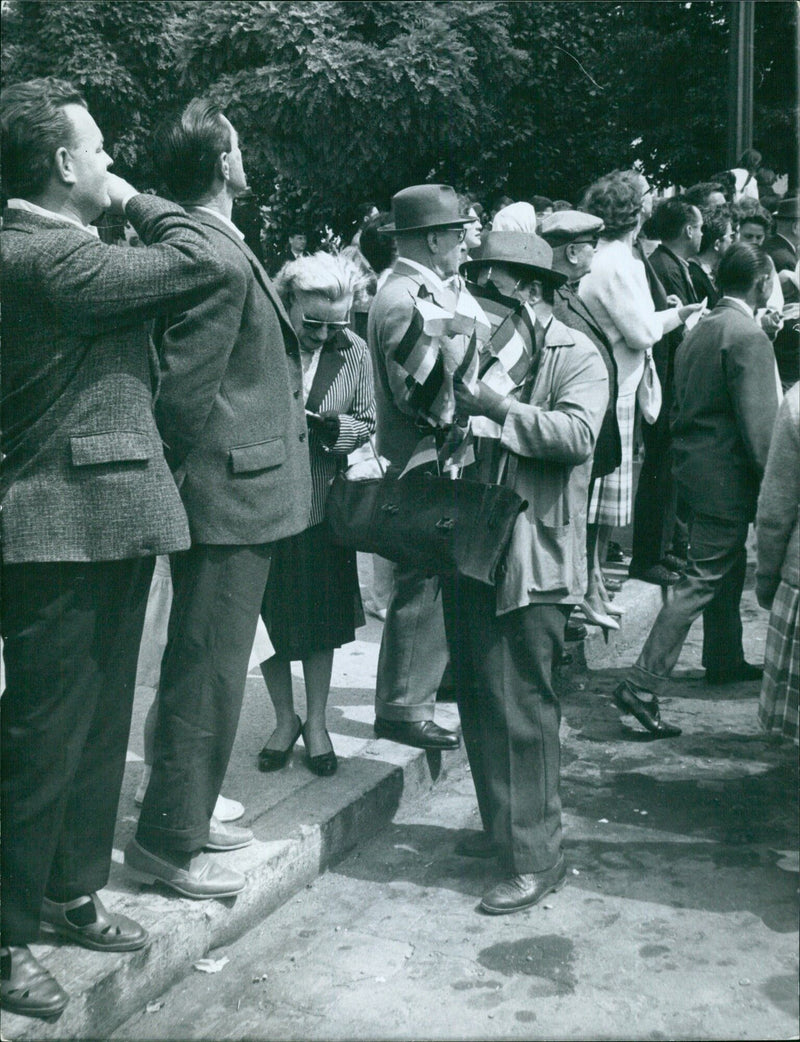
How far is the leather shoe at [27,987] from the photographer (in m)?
3.07

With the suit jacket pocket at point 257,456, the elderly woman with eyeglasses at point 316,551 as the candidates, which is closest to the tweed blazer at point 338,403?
the elderly woman with eyeglasses at point 316,551

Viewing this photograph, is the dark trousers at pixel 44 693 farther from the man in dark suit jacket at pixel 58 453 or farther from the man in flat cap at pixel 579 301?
the man in flat cap at pixel 579 301

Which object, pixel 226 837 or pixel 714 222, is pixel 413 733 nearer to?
pixel 226 837

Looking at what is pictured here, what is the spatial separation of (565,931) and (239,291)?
2019mm

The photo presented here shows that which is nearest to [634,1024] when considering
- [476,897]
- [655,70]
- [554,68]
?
[476,897]

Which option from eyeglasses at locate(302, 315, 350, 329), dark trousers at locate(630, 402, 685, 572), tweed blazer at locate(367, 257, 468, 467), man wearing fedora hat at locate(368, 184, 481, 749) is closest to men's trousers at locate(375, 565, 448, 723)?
man wearing fedora hat at locate(368, 184, 481, 749)

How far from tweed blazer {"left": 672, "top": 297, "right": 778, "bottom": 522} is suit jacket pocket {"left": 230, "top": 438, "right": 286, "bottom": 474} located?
2490 mm

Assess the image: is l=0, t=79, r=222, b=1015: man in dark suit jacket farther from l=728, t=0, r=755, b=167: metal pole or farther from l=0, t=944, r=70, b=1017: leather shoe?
l=728, t=0, r=755, b=167: metal pole

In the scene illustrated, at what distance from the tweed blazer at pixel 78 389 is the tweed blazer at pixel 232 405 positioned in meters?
0.29

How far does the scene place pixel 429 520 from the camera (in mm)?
3918

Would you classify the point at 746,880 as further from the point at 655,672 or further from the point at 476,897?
the point at 655,672

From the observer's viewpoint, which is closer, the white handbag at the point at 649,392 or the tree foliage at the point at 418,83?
the white handbag at the point at 649,392

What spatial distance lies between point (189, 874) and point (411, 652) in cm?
148

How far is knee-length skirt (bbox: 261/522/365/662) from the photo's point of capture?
4.71m
